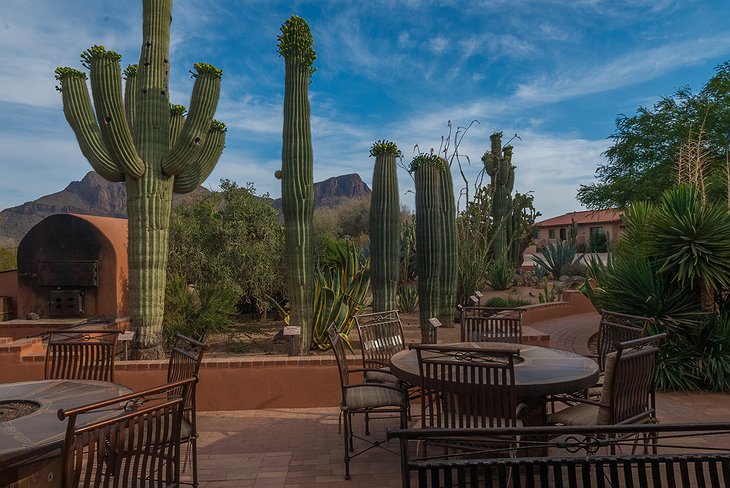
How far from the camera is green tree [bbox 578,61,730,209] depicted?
55.5 ft

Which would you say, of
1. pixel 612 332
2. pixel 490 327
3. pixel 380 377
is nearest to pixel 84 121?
pixel 380 377

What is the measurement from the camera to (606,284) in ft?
20.5

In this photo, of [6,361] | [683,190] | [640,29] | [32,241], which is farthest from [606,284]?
[32,241]

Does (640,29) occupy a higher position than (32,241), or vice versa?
(640,29)

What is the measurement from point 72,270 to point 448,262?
265 inches

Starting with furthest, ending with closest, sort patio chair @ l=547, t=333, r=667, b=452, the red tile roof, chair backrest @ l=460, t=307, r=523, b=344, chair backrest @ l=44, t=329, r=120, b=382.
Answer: the red tile roof, chair backrest @ l=460, t=307, r=523, b=344, chair backrest @ l=44, t=329, r=120, b=382, patio chair @ l=547, t=333, r=667, b=452

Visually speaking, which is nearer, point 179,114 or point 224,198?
point 179,114

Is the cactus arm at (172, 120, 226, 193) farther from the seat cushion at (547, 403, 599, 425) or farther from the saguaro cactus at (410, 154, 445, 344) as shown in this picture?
the seat cushion at (547, 403, 599, 425)

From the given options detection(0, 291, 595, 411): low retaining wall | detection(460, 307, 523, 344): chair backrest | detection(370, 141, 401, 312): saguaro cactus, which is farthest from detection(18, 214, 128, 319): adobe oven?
detection(460, 307, 523, 344): chair backrest

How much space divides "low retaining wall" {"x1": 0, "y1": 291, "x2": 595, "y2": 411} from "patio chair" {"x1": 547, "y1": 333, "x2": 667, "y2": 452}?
231cm

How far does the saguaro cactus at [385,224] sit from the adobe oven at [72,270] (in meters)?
4.67

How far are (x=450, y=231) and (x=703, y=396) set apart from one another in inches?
174

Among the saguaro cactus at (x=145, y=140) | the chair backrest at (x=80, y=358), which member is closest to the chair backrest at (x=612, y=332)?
the chair backrest at (x=80, y=358)

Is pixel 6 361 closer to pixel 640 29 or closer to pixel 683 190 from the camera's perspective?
pixel 683 190
